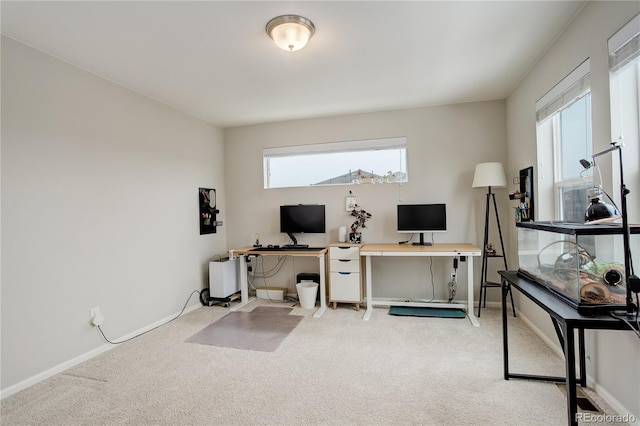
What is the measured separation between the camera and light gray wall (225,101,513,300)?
375cm

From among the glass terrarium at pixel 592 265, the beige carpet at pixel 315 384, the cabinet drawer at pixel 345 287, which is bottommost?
the beige carpet at pixel 315 384

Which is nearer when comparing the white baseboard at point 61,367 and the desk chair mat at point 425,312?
the white baseboard at point 61,367

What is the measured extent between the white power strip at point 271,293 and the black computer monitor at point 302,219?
858mm

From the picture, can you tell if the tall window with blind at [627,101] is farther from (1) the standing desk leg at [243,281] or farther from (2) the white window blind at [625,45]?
(1) the standing desk leg at [243,281]

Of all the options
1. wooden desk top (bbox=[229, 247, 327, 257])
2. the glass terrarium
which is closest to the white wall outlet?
wooden desk top (bbox=[229, 247, 327, 257])

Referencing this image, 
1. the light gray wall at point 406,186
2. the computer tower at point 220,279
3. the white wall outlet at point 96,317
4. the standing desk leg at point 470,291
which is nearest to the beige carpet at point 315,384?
the standing desk leg at point 470,291

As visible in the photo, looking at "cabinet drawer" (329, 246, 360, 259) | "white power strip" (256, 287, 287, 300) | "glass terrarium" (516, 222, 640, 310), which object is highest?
"glass terrarium" (516, 222, 640, 310)

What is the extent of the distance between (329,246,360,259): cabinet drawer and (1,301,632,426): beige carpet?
941 millimetres

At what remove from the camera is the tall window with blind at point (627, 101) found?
162cm

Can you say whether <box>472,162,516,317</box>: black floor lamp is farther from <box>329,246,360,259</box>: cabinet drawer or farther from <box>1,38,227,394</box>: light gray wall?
<box>1,38,227,394</box>: light gray wall

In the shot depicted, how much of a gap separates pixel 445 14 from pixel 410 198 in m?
2.28

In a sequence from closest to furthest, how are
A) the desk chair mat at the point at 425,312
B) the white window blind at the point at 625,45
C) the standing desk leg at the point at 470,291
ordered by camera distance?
the white window blind at the point at 625,45
the standing desk leg at the point at 470,291
the desk chair mat at the point at 425,312

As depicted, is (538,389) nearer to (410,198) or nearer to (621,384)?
(621,384)

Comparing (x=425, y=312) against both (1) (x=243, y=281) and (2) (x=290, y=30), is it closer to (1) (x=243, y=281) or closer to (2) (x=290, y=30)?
(1) (x=243, y=281)
